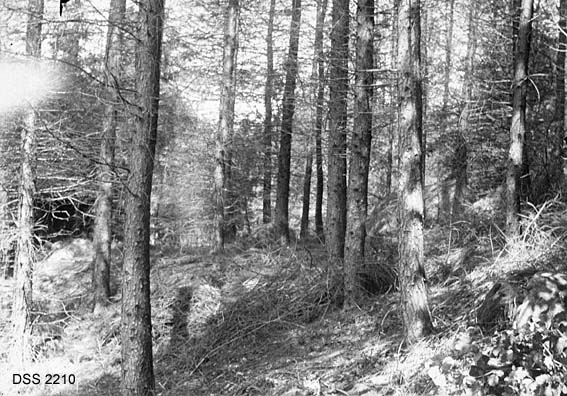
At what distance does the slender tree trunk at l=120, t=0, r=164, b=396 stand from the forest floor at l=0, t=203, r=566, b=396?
119cm

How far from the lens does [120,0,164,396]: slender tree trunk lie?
257 inches

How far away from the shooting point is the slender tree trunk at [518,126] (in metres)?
8.11

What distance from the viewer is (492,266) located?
732 cm

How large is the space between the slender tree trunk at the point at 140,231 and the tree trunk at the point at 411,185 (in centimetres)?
292

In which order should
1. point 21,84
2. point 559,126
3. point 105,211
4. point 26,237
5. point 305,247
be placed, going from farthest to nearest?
1. point 105,211
2. point 305,247
3. point 559,126
4. point 21,84
5. point 26,237

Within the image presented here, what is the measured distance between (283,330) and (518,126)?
469 cm

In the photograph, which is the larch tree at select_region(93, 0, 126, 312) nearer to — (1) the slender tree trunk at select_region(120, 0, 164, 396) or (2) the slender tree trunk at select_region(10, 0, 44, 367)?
(2) the slender tree trunk at select_region(10, 0, 44, 367)

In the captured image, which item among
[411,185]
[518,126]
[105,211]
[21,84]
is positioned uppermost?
[21,84]

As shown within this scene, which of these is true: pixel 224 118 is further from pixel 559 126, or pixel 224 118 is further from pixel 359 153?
pixel 559 126

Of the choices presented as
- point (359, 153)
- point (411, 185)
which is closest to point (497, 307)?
point (411, 185)

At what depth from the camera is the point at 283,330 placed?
28.4ft

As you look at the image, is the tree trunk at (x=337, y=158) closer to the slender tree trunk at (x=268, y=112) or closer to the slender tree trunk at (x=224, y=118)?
the slender tree trunk at (x=224, y=118)

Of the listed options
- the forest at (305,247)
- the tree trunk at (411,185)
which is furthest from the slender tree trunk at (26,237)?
the tree trunk at (411,185)

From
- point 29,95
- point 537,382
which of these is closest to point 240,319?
point 29,95
